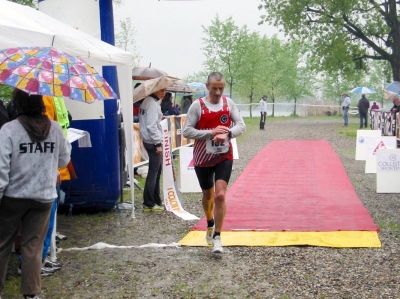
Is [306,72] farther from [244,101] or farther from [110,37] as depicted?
[110,37]

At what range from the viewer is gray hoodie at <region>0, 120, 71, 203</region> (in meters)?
4.71

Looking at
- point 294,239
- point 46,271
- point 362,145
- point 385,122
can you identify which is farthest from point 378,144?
point 385,122

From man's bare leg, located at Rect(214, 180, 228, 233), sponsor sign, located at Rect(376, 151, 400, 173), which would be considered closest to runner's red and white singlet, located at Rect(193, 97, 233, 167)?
man's bare leg, located at Rect(214, 180, 228, 233)

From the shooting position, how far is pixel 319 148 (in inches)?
817

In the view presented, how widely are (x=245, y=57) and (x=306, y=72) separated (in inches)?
438

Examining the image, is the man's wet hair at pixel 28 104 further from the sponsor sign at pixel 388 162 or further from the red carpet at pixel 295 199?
the sponsor sign at pixel 388 162

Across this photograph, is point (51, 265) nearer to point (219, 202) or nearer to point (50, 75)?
point (219, 202)

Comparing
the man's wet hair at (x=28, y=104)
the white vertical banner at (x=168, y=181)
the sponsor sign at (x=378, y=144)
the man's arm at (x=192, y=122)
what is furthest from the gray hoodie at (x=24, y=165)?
the sponsor sign at (x=378, y=144)

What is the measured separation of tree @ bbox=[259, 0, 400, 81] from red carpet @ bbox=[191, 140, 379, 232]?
69.7ft

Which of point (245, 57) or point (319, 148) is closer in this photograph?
point (319, 148)

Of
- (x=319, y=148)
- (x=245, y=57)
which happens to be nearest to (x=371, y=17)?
(x=245, y=57)

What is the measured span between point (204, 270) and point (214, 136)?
1.31 metres

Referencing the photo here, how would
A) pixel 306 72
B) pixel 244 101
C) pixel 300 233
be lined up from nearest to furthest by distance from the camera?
pixel 300 233 < pixel 306 72 < pixel 244 101

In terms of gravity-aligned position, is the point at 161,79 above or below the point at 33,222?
above
